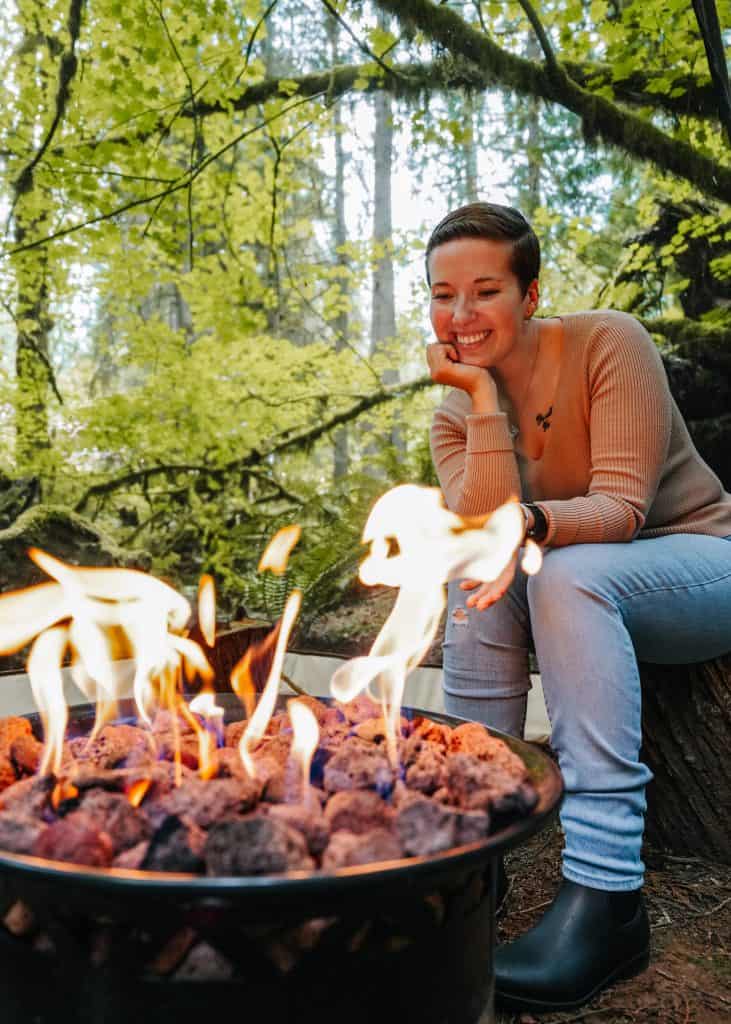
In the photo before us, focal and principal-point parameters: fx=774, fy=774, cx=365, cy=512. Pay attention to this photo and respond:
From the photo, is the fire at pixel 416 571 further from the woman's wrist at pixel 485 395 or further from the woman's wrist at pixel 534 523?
the woman's wrist at pixel 485 395

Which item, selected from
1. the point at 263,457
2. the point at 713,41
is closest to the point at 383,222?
the point at 263,457

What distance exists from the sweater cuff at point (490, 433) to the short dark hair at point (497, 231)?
381mm

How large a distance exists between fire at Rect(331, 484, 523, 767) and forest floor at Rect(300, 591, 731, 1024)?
0.73 metres

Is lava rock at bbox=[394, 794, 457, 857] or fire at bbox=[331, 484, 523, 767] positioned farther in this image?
fire at bbox=[331, 484, 523, 767]

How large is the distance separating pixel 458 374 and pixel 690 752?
1230mm

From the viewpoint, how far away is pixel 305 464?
Result: 6523mm

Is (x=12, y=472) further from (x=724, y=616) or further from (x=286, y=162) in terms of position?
(x=724, y=616)

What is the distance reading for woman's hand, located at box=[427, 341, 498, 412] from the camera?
2.20 metres

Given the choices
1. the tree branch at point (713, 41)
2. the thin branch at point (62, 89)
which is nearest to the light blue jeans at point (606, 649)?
the tree branch at point (713, 41)

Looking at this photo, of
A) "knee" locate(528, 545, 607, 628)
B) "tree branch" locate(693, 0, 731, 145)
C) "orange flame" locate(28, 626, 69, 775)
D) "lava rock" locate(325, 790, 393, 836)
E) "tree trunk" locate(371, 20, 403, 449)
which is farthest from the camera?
"tree trunk" locate(371, 20, 403, 449)

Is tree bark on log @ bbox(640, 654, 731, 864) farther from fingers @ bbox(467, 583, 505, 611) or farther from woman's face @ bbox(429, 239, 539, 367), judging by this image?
woman's face @ bbox(429, 239, 539, 367)

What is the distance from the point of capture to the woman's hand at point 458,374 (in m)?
2.20

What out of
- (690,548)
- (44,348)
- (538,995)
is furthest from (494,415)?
(44,348)

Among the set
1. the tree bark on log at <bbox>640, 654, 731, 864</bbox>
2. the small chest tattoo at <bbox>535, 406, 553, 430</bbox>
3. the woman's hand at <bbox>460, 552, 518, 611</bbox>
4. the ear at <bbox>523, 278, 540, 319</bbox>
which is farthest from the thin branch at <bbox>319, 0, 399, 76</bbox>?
the tree bark on log at <bbox>640, 654, 731, 864</bbox>
